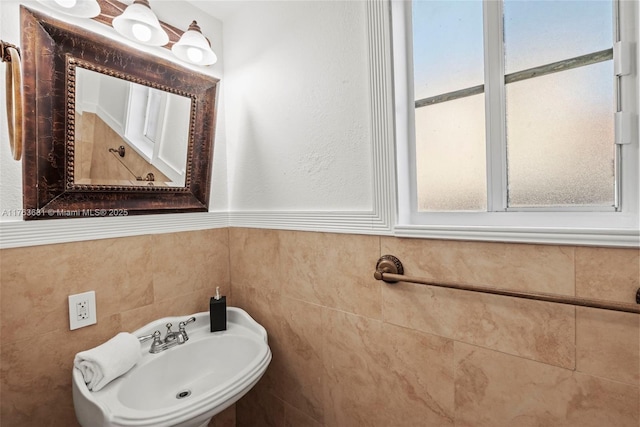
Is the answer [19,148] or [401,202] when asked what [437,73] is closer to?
[401,202]

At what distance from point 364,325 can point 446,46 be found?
3.30 ft

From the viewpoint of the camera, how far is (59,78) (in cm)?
98

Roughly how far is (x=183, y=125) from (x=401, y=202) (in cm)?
104

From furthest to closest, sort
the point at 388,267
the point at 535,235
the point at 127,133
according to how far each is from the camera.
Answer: the point at 127,133 → the point at 388,267 → the point at 535,235

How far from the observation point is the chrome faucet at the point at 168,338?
1.20 m

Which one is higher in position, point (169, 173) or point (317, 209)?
point (169, 173)

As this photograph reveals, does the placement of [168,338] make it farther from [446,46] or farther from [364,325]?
[446,46]

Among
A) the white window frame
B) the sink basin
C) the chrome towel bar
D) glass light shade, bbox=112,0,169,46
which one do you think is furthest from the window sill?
glass light shade, bbox=112,0,169,46

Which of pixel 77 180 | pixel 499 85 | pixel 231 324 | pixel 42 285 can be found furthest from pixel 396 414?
pixel 77 180

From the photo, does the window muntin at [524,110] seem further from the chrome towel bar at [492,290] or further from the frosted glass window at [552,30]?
the chrome towel bar at [492,290]

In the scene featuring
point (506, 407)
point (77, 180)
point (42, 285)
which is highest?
point (77, 180)

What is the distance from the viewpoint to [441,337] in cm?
91

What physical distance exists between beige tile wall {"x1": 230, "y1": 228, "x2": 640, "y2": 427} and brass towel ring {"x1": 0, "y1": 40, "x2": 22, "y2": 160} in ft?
2.90

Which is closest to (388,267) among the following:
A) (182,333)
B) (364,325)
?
(364,325)
